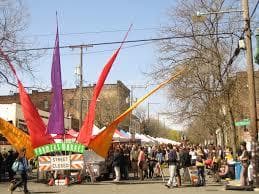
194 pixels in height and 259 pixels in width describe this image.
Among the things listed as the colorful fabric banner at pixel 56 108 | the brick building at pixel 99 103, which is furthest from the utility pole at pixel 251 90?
the brick building at pixel 99 103

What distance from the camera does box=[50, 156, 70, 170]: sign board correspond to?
2369 centimetres

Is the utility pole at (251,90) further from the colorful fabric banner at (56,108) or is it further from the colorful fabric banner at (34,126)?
the colorful fabric banner at (34,126)

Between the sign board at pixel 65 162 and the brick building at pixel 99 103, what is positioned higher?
the brick building at pixel 99 103

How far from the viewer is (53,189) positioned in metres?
21.4

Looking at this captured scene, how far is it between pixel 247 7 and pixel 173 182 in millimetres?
8317

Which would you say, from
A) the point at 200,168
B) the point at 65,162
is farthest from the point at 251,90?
the point at 65,162

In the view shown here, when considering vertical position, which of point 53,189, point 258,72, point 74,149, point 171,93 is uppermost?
point 258,72

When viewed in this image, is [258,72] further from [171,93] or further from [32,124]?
[32,124]

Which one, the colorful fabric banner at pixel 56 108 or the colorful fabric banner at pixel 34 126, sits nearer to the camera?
the colorful fabric banner at pixel 34 126

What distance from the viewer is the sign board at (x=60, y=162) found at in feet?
77.7

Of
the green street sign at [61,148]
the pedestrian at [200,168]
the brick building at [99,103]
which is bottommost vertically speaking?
→ the pedestrian at [200,168]

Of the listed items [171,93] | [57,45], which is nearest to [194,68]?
[171,93]

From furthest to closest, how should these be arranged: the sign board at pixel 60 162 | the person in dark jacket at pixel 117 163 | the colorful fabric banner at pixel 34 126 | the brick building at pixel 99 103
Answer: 1. the brick building at pixel 99 103
2. the person in dark jacket at pixel 117 163
3. the colorful fabric banner at pixel 34 126
4. the sign board at pixel 60 162

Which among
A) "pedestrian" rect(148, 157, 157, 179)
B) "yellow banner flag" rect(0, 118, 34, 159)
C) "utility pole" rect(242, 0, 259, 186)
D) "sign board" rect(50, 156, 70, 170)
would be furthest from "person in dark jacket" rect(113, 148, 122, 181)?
"utility pole" rect(242, 0, 259, 186)
